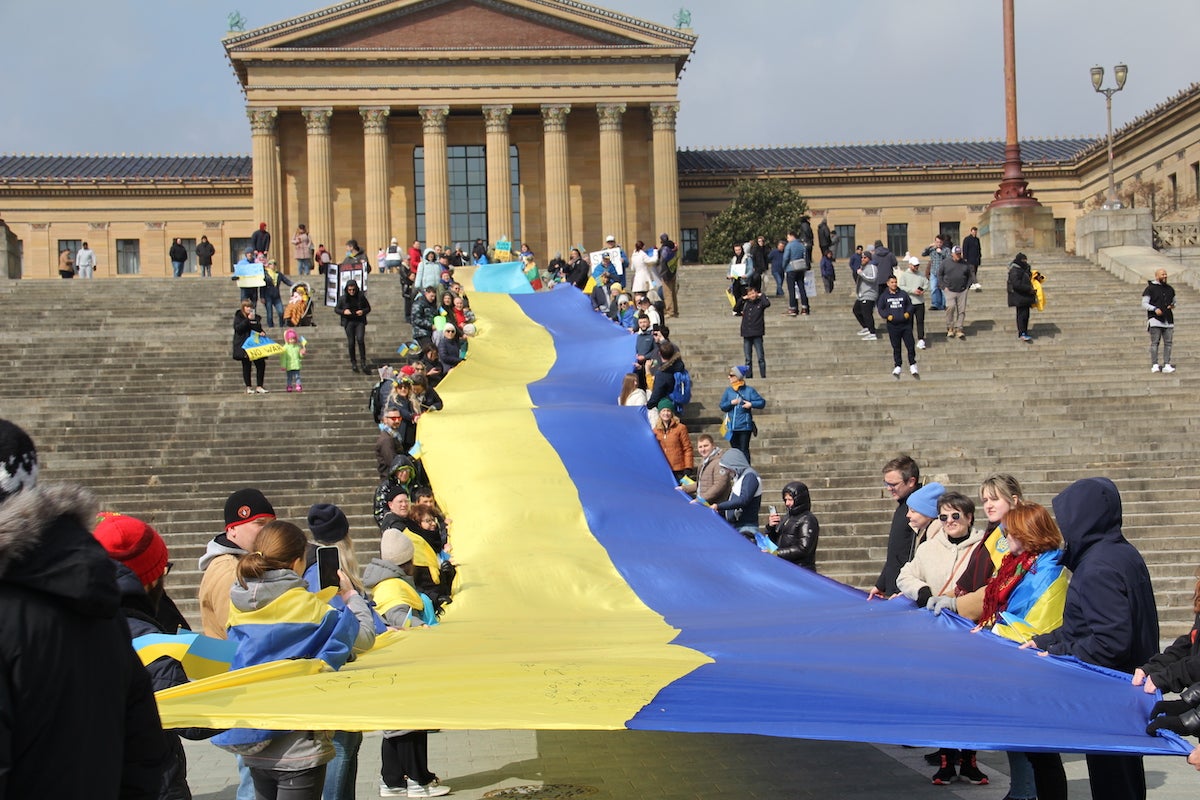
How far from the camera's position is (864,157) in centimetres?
6594

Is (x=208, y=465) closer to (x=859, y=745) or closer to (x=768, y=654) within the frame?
(x=859, y=745)

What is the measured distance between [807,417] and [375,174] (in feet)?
130

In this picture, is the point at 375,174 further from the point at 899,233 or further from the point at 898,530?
the point at 898,530

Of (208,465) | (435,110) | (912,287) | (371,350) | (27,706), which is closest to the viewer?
(27,706)

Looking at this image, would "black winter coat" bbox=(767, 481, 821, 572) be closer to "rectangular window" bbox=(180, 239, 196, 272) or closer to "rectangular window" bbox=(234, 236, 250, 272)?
"rectangular window" bbox=(234, 236, 250, 272)

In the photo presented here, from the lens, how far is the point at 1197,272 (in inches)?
1080

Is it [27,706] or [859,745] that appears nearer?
[27,706]

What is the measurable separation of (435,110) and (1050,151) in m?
31.2

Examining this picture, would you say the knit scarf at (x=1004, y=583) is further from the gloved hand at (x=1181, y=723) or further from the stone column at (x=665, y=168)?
the stone column at (x=665, y=168)

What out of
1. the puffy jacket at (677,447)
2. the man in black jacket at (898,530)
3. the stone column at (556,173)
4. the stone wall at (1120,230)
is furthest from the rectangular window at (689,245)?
the man in black jacket at (898,530)

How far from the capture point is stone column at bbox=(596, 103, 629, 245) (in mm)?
56344

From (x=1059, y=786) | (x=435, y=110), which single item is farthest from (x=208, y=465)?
(x=435, y=110)

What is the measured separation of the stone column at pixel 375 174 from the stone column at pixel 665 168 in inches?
426

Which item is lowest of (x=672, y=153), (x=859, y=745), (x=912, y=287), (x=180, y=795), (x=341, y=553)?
(x=859, y=745)
